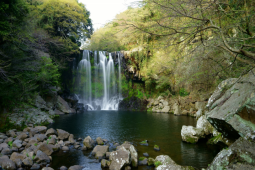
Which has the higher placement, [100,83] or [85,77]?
[85,77]

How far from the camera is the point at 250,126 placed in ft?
13.4

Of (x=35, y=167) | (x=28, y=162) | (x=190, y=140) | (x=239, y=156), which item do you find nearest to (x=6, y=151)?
(x=28, y=162)

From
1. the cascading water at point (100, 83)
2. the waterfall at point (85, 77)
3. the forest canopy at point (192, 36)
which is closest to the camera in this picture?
the forest canopy at point (192, 36)

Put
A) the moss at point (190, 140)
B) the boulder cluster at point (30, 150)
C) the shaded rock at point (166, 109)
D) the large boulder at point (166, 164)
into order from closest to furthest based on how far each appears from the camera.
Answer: the large boulder at point (166, 164)
the boulder cluster at point (30, 150)
the moss at point (190, 140)
the shaded rock at point (166, 109)

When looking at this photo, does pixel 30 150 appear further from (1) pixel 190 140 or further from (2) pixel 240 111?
(2) pixel 240 111

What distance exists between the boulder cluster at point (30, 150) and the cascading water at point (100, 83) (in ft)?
60.6

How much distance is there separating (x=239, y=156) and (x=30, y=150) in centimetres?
677

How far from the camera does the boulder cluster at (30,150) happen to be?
5.24 meters

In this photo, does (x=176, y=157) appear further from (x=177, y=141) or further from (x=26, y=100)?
(x=26, y=100)

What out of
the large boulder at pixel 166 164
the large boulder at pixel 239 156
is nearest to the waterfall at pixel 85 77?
the large boulder at pixel 166 164

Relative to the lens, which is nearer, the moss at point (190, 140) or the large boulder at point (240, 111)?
the large boulder at point (240, 111)

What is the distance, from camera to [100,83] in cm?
2930

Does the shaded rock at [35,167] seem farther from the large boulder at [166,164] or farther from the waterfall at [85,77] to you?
the waterfall at [85,77]

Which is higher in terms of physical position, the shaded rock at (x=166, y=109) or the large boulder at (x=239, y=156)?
the large boulder at (x=239, y=156)
